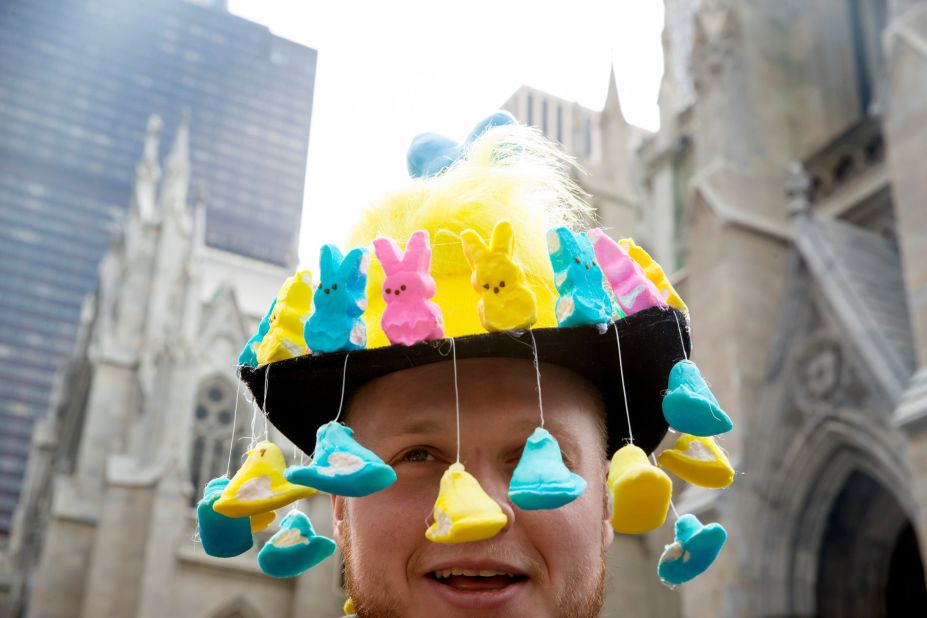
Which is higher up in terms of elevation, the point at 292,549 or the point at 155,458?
the point at 155,458

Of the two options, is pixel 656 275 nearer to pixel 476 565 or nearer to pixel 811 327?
pixel 476 565

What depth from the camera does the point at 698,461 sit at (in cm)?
207

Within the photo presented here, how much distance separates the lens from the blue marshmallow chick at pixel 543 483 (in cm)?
161

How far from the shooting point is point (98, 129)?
85625mm

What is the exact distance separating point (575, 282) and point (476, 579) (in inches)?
21.9

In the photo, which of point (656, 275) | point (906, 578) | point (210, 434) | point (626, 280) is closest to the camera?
point (626, 280)

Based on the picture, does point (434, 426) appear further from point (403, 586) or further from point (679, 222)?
point (679, 222)

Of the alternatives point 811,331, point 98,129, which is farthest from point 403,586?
point 98,129

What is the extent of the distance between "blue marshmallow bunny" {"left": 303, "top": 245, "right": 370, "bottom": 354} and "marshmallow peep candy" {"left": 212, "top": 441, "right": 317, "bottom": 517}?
0.72 ft

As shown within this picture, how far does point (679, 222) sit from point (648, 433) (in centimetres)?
1610

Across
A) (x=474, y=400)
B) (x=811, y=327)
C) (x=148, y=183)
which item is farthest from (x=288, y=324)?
(x=148, y=183)

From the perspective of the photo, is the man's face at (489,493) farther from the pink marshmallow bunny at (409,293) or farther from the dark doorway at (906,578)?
the dark doorway at (906,578)

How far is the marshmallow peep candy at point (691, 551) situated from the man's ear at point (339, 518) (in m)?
0.65

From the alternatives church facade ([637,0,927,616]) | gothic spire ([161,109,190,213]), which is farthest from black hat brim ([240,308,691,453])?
gothic spire ([161,109,190,213])
